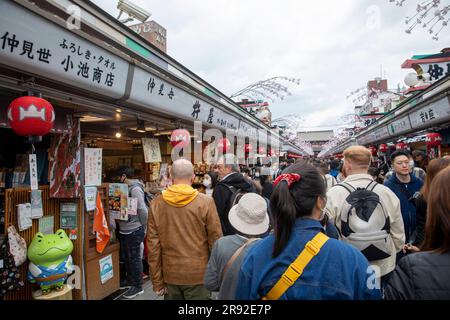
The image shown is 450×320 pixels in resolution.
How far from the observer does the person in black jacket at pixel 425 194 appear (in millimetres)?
3338

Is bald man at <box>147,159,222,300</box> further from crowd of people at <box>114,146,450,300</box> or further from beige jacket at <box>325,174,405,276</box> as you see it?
beige jacket at <box>325,174,405,276</box>

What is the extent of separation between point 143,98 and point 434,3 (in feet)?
21.7

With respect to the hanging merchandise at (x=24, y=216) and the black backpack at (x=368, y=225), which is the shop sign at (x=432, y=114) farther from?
the hanging merchandise at (x=24, y=216)

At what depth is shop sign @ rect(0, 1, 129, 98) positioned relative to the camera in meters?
2.47

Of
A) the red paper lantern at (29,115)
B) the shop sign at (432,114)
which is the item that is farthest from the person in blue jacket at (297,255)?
the shop sign at (432,114)

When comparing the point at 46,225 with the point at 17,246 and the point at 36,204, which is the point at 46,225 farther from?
the point at 17,246

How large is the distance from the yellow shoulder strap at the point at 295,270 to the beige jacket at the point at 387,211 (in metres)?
1.83

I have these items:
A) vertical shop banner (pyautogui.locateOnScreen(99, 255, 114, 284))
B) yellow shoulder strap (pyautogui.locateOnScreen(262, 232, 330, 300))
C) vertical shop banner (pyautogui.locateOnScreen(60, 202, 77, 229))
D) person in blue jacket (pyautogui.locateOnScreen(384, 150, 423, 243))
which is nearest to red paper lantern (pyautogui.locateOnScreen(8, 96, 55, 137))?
vertical shop banner (pyautogui.locateOnScreen(60, 202, 77, 229))

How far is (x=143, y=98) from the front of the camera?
4.63m

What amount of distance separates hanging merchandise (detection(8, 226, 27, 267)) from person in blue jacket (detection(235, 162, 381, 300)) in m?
3.72

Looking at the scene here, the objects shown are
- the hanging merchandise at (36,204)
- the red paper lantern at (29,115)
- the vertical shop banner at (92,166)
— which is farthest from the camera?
the vertical shop banner at (92,166)

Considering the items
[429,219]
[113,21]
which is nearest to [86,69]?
[113,21]
